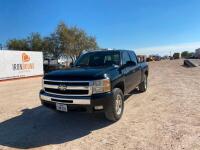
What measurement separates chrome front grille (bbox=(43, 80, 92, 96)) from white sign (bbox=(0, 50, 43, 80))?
17.5 meters

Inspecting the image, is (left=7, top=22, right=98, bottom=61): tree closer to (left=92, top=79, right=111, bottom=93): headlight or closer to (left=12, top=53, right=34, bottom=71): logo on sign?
(left=12, top=53, right=34, bottom=71): logo on sign

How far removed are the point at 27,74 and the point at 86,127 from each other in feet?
66.5

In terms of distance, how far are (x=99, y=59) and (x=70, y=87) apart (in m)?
2.04

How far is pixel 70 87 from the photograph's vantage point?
Answer: 17.4 feet

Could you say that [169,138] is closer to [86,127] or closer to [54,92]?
[86,127]

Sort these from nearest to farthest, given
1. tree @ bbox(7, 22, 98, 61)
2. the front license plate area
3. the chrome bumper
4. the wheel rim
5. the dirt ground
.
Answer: the dirt ground
the chrome bumper
the front license plate area
the wheel rim
tree @ bbox(7, 22, 98, 61)

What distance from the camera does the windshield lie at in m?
6.82

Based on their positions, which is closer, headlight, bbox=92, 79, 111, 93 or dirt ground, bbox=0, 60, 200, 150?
dirt ground, bbox=0, 60, 200, 150

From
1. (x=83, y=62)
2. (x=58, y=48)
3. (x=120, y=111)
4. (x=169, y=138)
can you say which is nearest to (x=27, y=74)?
(x=83, y=62)

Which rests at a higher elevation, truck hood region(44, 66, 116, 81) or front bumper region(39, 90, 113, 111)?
truck hood region(44, 66, 116, 81)

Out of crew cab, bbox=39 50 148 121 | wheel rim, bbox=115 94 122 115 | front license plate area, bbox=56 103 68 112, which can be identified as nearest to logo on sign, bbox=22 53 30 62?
crew cab, bbox=39 50 148 121

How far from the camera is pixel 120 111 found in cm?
604

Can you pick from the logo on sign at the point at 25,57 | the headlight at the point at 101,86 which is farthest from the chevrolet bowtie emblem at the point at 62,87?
the logo on sign at the point at 25,57

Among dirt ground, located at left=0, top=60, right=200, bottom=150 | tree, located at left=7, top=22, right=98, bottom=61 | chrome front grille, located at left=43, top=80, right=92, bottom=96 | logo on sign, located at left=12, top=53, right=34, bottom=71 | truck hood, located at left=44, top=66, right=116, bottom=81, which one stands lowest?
dirt ground, located at left=0, top=60, right=200, bottom=150
